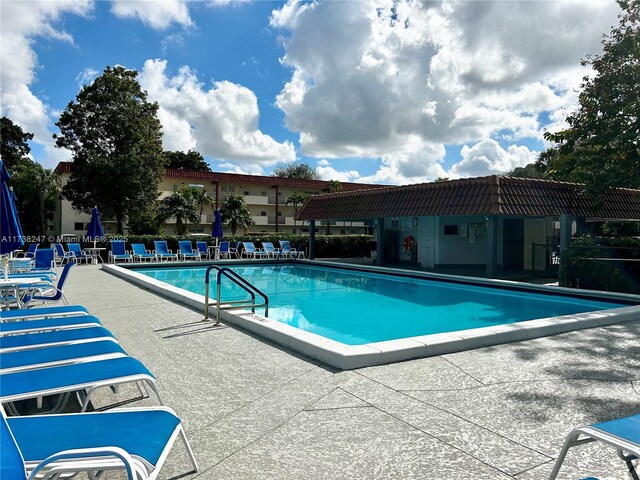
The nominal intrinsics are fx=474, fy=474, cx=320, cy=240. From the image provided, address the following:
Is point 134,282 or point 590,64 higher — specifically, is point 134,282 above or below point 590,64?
below

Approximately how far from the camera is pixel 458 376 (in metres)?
4.99

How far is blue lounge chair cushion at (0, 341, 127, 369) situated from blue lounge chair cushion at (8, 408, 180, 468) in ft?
3.68

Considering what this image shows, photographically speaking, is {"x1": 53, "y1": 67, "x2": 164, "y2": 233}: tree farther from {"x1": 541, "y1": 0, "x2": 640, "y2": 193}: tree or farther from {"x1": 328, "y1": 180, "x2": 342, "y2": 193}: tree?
{"x1": 541, "y1": 0, "x2": 640, "y2": 193}: tree

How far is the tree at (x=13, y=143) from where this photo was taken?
1841 inches

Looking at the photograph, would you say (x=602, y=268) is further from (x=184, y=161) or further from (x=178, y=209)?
(x=184, y=161)

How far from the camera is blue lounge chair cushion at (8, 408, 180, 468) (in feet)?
7.27

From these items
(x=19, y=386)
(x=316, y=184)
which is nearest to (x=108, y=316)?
(x=19, y=386)

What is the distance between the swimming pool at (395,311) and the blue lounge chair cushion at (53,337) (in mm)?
2410

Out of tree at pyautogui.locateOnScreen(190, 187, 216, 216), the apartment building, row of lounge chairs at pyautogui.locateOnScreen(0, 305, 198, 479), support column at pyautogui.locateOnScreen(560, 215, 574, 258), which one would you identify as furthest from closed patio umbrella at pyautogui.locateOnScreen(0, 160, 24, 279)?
the apartment building

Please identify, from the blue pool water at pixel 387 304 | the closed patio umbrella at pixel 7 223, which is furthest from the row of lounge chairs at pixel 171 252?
the closed patio umbrella at pixel 7 223

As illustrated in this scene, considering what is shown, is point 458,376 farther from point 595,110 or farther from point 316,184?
point 316,184

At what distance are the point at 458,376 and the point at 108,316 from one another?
6.22 meters

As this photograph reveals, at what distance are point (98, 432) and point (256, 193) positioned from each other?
4852 cm

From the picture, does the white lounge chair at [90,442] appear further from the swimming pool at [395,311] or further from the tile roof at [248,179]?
the tile roof at [248,179]
